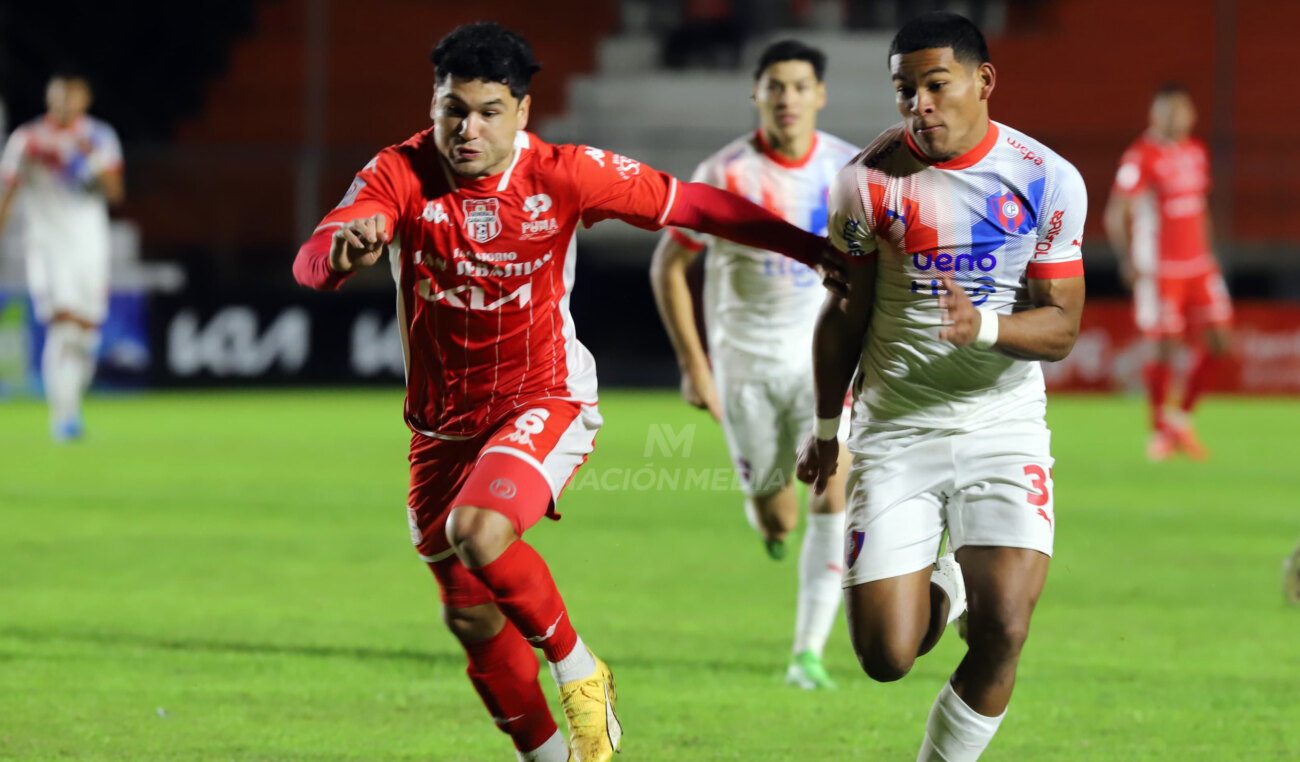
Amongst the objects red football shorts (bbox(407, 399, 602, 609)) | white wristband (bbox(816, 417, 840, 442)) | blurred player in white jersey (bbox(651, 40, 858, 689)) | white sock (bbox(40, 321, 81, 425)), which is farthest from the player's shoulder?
white sock (bbox(40, 321, 81, 425))

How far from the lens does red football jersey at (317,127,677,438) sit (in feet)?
14.1

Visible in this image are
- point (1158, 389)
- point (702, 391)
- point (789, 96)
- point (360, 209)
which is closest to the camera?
point (360, 209)

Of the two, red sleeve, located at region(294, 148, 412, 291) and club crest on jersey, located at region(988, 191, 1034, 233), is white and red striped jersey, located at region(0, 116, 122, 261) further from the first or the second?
club crest on jersey, located at region(988, 191, 1034, 233)

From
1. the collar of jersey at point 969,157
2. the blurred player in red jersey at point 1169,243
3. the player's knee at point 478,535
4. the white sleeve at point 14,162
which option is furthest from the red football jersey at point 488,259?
the white sleeve at point 14,162

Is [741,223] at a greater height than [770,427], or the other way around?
[741,223]

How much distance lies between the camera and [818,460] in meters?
4.48

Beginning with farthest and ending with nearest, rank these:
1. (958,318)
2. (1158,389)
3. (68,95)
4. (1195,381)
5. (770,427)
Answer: (1195,381) → (1158,389) → (68,95) → (770,427) → (958,318)

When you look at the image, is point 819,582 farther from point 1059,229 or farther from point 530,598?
point 1059,229

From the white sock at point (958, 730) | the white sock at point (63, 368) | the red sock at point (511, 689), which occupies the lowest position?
the white sock at point (63, 368)

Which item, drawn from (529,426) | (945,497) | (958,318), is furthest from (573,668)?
(958,318)

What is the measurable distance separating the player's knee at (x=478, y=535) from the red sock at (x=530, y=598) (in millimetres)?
A: 33

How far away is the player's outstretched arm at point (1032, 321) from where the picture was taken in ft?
11.9

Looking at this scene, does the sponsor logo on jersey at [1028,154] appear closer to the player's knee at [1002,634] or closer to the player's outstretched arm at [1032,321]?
the player's outstretched arm at [1032,321]

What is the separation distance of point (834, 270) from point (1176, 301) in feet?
33.6
